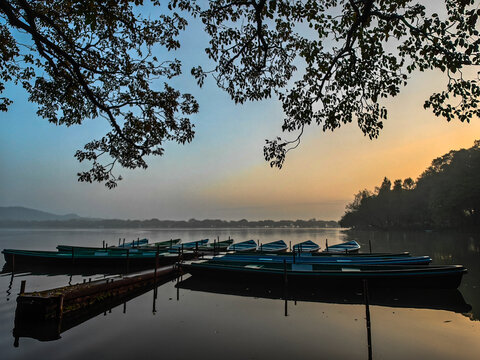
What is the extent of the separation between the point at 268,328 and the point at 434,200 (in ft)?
218

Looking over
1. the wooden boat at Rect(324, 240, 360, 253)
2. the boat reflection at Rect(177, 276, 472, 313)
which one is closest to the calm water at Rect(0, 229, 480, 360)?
the boat reflection at Rect(177, 276, 472, 313)

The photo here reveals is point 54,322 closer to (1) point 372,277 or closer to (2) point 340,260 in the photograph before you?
(1) point 372,277

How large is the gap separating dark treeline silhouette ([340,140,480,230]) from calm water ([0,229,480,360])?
50.9m

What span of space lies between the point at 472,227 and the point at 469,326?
6982cm

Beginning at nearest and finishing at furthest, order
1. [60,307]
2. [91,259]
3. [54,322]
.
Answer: [54,322] → [60,307] → [91,259]

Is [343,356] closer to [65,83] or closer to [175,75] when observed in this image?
[175,75]

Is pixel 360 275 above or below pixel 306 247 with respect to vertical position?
above

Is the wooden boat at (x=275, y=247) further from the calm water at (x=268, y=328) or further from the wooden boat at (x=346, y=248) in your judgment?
the calm water at (x=268, y=328)

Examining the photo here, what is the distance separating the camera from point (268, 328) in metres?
9.54

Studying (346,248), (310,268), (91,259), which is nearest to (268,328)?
(310,268)

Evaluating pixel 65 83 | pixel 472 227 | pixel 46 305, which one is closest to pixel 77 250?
pixel 46 305

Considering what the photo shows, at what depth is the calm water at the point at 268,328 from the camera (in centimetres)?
783

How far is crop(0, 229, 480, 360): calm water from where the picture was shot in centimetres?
783

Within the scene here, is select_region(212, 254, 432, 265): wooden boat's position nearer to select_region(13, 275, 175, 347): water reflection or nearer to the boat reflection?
the boat reflection
